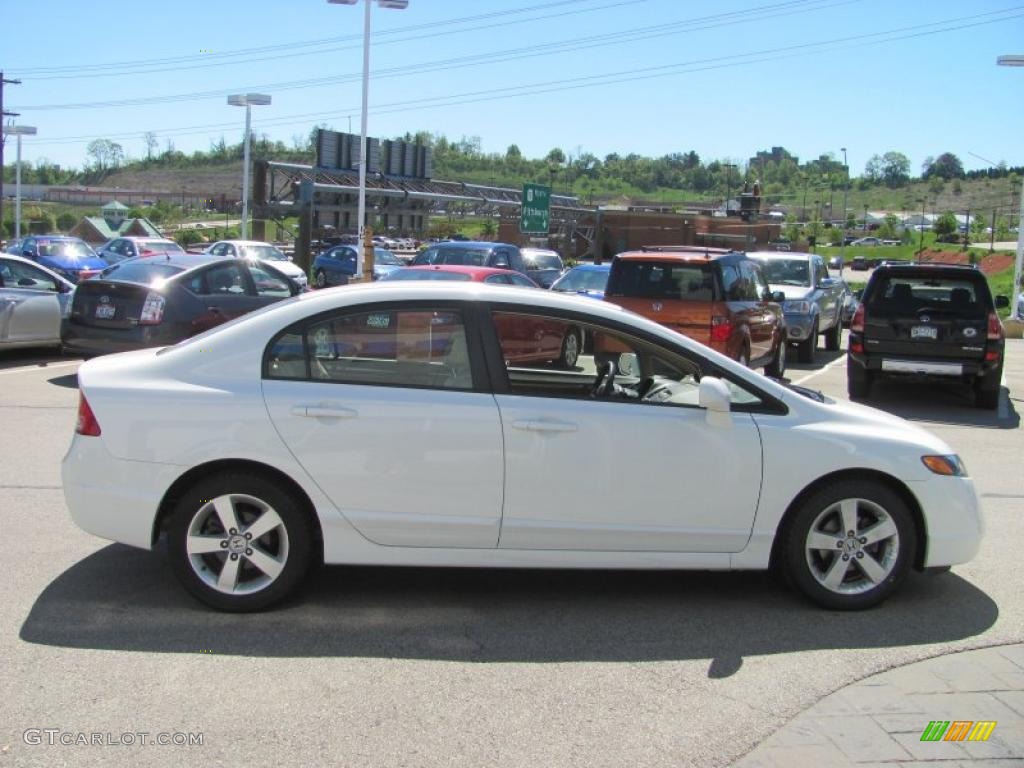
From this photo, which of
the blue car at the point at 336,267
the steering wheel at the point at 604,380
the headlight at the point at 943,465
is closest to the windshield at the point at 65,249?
the blue car at the point at 336,267

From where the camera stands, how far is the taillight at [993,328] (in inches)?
479

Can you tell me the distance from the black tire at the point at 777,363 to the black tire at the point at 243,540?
11.0 metres

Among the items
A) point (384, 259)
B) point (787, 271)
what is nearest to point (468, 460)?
point (787, 271)

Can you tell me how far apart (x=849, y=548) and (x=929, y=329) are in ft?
27.3

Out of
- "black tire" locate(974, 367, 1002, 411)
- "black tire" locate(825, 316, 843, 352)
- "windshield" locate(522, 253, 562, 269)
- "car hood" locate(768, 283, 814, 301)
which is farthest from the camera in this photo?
"windshield" locate(522, 253, 562, 269)

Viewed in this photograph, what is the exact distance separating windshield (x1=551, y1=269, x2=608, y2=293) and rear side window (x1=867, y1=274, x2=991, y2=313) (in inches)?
239

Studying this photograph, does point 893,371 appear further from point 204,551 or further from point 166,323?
point 204,551

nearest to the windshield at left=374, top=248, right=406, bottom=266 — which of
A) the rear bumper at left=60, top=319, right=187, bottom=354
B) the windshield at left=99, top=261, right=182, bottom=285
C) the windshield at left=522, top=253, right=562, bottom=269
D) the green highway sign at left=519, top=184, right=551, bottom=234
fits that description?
the green highway sign at left=519, top=184, right=551, bottom=234

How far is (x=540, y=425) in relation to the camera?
4738mm

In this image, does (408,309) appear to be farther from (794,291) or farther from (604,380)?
(794,291)

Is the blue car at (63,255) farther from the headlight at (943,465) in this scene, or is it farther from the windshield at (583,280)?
the headlight at (943,465)

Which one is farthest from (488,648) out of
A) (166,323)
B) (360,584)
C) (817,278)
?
(817,278)

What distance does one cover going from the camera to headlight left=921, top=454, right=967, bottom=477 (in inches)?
198

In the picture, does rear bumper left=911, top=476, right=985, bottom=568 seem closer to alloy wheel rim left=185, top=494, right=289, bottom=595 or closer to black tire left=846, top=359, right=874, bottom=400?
alloy wheel rim left=185, top=494, right=289, bottom=595
